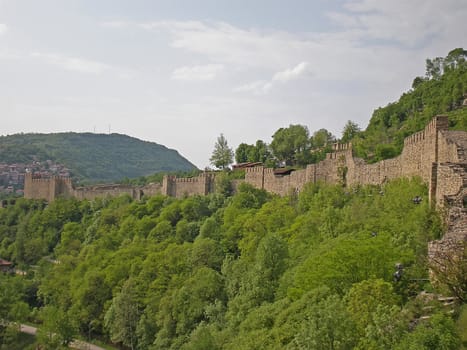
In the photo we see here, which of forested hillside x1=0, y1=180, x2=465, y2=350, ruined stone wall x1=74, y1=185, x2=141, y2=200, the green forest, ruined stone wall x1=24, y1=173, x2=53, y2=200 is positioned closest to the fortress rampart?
the green forest

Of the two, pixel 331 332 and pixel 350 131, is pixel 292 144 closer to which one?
pixel 350 131

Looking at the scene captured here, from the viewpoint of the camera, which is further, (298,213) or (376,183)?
(298,213)

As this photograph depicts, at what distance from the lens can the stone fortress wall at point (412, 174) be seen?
18.1 meters

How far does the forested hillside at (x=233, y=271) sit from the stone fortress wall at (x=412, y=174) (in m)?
0.85

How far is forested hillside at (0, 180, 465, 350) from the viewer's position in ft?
47.5

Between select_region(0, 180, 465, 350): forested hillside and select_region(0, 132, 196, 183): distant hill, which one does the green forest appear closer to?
select_region(0, 180, 465, 350): forested hillside

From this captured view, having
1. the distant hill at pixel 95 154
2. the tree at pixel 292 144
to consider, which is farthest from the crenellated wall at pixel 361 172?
the distant hill at pixel 95 154

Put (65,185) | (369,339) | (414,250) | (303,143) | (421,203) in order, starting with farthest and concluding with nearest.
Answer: (65,185)
(303,143)
(421,203)
(414,250)
(369,339)

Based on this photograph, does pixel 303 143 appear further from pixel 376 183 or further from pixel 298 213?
pixel 376 183

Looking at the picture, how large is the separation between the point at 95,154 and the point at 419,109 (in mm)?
111574

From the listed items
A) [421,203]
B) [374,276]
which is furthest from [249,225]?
[374,276]

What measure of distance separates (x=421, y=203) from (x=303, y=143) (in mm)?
35579

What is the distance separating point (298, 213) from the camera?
3572cm

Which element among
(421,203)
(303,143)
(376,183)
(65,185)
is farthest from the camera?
(65,185)
